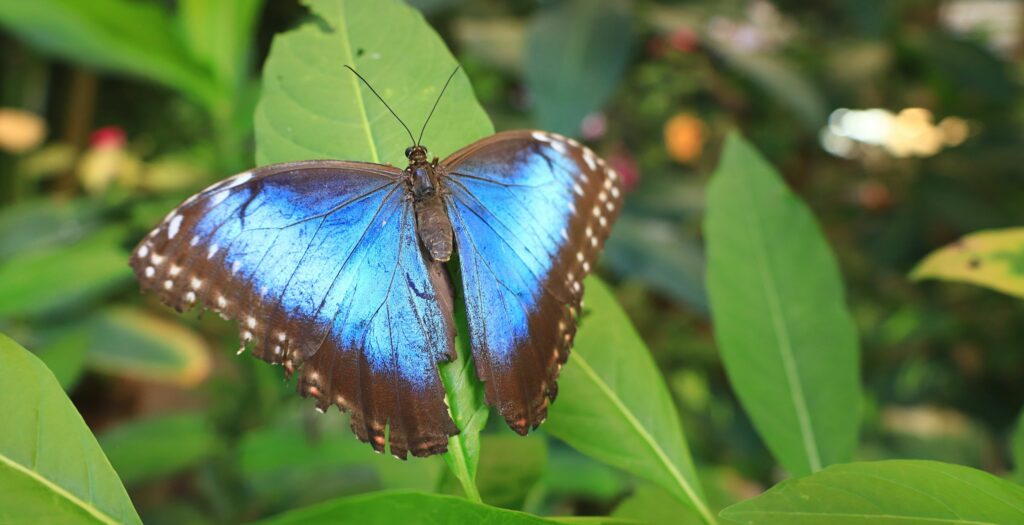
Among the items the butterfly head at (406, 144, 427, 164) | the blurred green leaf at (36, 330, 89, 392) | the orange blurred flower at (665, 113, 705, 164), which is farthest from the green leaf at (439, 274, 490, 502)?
the orange blurred flower at (665, 113, 705, 164)

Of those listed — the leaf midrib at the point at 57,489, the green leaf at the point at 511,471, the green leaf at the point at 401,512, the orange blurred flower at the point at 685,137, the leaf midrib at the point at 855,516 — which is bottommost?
the leaf midrib at the point at 57,489

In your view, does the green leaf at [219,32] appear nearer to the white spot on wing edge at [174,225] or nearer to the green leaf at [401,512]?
the white spot on wing edge at [174,225]

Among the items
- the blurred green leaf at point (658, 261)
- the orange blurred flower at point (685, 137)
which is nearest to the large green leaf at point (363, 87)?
the blurred green leaf at point (658, 261)

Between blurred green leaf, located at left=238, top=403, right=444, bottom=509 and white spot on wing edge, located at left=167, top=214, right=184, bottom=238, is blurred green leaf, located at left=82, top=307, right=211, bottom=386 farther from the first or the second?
white spot on wing edge, located at left=167, top=214, right=184, bottom=238

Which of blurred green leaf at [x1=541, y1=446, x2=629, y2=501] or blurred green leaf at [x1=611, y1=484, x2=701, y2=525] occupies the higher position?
blurred green leaf at [x1=611, y1=484, x2=701, y2=525]

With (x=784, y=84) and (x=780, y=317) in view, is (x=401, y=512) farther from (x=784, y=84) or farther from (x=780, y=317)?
(x=784, y=84)

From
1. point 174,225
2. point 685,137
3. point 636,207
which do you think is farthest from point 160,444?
point 685,137
